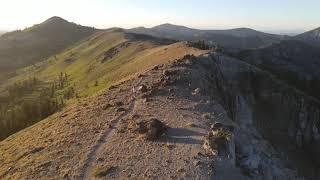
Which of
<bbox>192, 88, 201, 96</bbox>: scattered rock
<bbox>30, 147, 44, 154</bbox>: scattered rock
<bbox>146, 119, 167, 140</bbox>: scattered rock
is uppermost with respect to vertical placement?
<bbox>192, 88, 201, 96</bbox>: scattered rock

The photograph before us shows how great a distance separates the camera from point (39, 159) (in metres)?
45.9

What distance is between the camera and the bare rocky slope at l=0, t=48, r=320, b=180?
137ft

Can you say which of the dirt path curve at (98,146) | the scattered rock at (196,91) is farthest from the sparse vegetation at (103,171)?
the scattered rock at (196,91)

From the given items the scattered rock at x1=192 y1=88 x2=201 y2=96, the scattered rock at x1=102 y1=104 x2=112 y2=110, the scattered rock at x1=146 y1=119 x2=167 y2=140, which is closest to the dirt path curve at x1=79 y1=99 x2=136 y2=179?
the scattered rock at x1=102 y1=104 x2=112 y2=110

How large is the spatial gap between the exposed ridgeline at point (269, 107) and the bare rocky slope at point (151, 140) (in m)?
7.18

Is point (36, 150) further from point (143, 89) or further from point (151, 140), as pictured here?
point (143, 89)

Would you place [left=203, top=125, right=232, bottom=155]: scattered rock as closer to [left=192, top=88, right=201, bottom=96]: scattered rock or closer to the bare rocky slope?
the bare rocky slope

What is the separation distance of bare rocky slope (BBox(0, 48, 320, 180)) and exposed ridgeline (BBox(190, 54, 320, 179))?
23.5ft

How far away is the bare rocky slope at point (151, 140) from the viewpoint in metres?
41.8

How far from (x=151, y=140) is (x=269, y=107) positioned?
6292 cm

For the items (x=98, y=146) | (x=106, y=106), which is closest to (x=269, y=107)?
(x=106, y=106)

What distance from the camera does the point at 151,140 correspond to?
4678cm

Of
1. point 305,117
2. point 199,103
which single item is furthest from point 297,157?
point 199,103

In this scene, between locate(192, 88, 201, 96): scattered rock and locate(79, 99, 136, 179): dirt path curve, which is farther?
locate(192, 88, 201, 96): scattered rock
